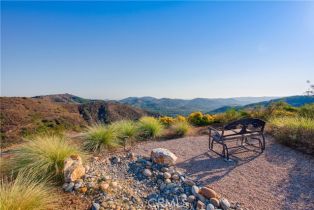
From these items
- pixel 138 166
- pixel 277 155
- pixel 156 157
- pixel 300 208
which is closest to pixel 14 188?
pixel 138 166

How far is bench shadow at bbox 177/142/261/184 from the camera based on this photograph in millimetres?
3412

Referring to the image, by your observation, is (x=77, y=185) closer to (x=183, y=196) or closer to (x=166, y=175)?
(x=166, y=175)

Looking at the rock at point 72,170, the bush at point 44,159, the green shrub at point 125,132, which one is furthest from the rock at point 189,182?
the green shrub at point 125,132

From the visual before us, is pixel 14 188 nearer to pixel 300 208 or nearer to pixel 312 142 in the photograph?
pixel 300 208

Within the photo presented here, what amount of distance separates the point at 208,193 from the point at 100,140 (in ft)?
9.61

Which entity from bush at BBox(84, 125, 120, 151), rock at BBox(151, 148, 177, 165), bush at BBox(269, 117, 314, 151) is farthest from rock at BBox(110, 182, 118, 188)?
bush at BBox(269, 117, 314, 151)

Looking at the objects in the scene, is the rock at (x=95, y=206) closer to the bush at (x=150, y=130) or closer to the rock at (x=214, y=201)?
the rock at (x=214, y=201)

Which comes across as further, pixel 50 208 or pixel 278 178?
pixel 278 178

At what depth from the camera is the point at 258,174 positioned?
3436 millimetres

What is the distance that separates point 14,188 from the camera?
88.1 inches

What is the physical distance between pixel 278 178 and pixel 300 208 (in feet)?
2.66

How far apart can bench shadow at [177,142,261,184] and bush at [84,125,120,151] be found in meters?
1.85

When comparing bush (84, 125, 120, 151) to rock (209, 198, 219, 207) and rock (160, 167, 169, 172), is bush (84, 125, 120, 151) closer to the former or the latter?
rock (160, 167, 169, 172)

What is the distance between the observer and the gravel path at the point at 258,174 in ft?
8.86
